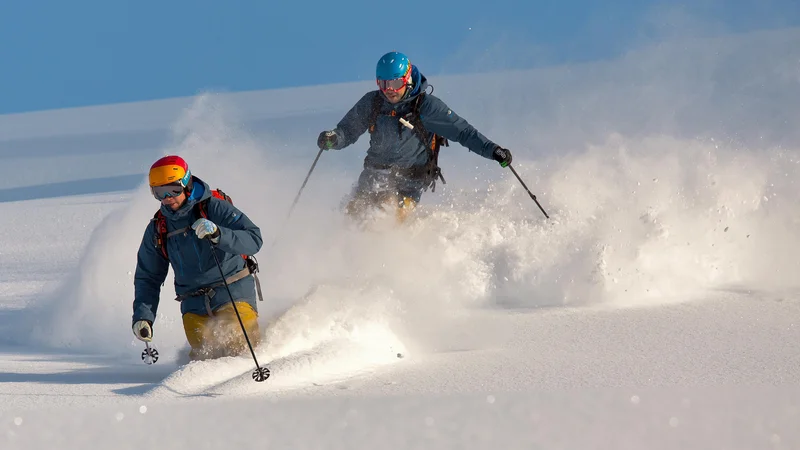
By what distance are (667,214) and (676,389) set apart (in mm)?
3668

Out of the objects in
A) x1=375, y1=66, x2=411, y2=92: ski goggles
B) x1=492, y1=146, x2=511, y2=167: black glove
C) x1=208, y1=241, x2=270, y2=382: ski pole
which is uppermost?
x1=375, y1=66, x2=411, y2=92: ski goggles

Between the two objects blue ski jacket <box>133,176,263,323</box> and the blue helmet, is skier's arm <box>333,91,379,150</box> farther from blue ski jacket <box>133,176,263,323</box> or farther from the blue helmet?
blue ski jacket <box>133,176,263,323</box>

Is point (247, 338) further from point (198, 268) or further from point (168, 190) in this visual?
point (168, 190)

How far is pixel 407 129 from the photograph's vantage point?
27.5 feet

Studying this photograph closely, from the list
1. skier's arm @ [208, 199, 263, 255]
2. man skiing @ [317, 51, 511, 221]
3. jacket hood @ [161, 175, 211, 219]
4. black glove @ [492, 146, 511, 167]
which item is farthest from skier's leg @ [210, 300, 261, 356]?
black glove @ [492, 146, 511, 167]

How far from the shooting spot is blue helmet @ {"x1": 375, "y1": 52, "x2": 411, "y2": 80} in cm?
807

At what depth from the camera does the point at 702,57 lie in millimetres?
42156

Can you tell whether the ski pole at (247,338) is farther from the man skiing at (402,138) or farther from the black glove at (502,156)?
the black glove at (502,156)

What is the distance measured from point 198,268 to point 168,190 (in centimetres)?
57

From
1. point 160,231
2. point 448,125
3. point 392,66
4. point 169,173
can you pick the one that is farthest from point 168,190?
point 448,125

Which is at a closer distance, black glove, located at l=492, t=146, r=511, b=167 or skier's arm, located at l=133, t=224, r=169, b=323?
skier's arm, located at l=133, t=224, r=169, b=323

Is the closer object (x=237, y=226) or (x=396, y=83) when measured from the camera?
(x=237, y=226)

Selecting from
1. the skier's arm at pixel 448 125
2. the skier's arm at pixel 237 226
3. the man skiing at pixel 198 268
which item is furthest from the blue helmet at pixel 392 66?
the skier's arm at pixel 237 226

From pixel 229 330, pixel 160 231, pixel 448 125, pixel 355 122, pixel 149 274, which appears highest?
pixel 355 122
